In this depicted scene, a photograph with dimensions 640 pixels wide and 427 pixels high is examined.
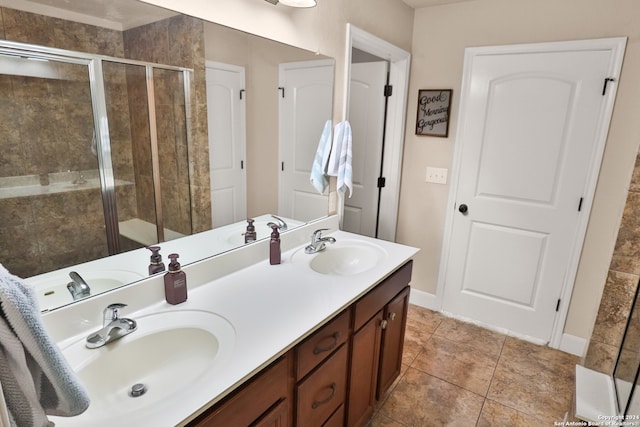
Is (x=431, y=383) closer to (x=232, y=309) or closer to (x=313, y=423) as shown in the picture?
(x=313, y=423)

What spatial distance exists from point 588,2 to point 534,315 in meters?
2.06

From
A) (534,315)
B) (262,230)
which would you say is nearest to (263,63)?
(262,230)

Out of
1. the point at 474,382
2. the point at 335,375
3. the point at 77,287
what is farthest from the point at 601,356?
the point at 77,287

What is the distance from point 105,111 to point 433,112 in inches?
89.5

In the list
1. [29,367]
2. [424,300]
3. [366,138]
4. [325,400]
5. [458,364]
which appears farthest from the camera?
[424,300]

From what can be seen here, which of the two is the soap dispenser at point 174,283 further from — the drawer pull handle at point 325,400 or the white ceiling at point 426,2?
the white ceiling at point 426,2

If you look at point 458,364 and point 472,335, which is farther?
point 472,335

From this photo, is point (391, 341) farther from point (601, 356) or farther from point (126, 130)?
point (126, 130)

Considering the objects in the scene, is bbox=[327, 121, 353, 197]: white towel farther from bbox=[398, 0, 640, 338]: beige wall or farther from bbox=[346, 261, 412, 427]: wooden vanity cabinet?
bbox=[398, 0, 640, 338]: beige wall

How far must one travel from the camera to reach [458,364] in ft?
7.86

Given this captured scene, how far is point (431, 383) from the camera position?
7.25 feet

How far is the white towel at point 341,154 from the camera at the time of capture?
2160 millimetres

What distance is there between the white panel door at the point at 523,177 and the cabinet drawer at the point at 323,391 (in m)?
1.73

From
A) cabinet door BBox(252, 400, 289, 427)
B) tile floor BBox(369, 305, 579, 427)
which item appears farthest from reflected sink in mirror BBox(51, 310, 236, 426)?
tile floor BBox(369, 305, 579, 427)
